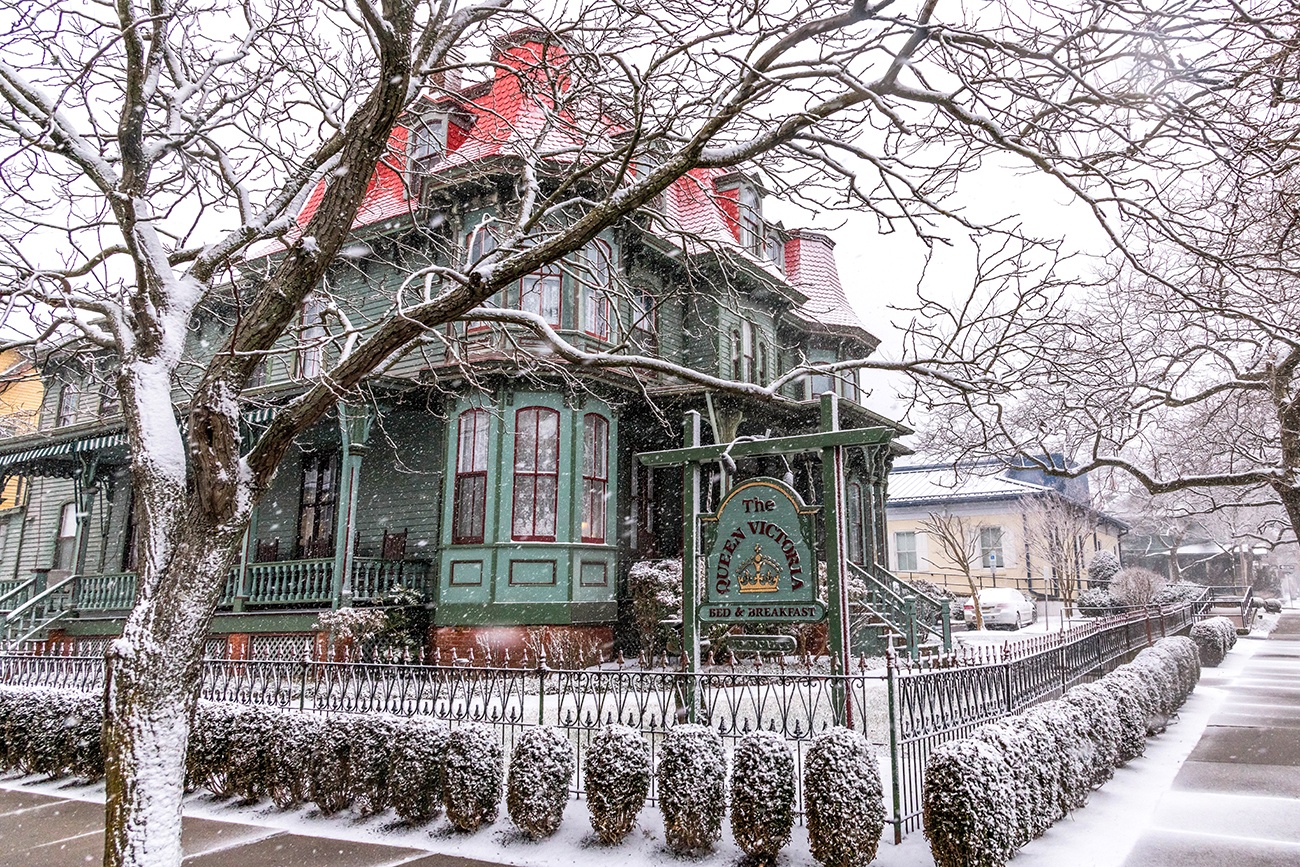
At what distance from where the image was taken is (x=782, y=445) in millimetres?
7844

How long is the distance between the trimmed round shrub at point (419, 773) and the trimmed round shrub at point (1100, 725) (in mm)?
5527

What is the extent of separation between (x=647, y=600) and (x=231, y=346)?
427 inches

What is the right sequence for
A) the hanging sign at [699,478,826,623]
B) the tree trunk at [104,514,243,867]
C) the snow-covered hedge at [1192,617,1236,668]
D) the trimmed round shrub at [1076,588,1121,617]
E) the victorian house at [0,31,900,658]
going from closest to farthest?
the tree trunk at [104,514,243,867], the hanging sign at [699,478,826,623], the victorian house at [0,31,900,658], the snow-covered hedge at [1192,617,1236,668], the trimmed round shrub at [1076,588,1121,617]

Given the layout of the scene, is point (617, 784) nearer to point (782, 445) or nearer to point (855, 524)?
point (782, 445)

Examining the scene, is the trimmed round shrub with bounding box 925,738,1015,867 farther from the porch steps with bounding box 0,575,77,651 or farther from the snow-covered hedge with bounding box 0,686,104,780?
the porch steps with bounding box 0,575,77,651

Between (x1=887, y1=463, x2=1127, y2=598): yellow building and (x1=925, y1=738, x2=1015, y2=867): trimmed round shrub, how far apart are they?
28711 millimetres

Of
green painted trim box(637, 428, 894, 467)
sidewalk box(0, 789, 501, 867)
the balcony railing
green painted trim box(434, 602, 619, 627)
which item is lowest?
sidewalk box(0, 789, 501, 867)

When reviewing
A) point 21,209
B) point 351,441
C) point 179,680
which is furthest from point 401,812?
point 351,441

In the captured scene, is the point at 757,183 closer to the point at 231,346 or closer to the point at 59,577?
the point at 231,346

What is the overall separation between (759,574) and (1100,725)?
3.34 metres

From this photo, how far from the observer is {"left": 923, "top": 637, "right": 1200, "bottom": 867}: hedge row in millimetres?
5250

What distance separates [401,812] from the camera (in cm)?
669

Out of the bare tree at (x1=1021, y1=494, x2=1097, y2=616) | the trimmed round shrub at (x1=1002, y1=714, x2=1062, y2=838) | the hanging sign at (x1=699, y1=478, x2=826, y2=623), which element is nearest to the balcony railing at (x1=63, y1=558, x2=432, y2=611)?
the hanging sign at (x1=699, y1=478, x2=826, y2=623)

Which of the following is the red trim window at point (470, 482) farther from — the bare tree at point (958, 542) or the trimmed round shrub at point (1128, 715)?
the bare tree at point (958, 542)
